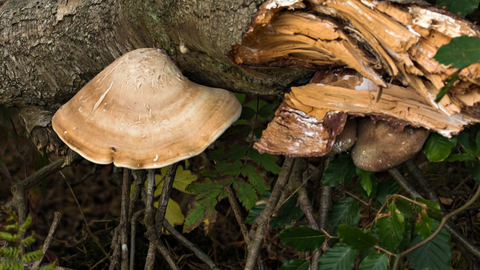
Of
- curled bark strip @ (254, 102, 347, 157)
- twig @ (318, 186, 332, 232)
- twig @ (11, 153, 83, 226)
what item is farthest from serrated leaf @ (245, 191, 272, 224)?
twig @ (11, 153, 83, 226)

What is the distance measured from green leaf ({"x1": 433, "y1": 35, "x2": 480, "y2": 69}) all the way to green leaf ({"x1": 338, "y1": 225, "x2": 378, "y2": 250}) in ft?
1.91

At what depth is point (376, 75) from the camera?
120 centimetres

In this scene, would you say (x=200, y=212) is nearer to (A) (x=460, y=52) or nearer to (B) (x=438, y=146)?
(B) (x=438, y=146)

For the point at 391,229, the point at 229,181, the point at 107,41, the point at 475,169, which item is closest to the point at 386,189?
the point at 475,169

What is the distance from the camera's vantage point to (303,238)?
4.66ft

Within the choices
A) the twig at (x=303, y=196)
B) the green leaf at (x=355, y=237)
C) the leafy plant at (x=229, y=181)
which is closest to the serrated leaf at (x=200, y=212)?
the leafy plant at (x=229, y=181)

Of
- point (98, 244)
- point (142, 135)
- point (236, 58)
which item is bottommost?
point (98, 244)

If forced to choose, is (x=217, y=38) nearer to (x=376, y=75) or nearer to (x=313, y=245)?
(x=376, y=75)

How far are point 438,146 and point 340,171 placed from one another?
500 mm

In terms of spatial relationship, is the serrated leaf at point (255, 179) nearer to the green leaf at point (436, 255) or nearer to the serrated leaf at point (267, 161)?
the serrated leaf at point (267, 161)

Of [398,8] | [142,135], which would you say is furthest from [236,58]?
[398,8]

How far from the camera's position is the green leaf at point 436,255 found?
1479 mm

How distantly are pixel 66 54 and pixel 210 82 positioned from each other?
86cm

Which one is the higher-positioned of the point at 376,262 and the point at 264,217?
the point at 376,262
